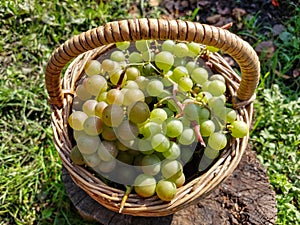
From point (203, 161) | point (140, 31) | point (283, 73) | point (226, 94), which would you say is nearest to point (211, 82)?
point (226, 94)

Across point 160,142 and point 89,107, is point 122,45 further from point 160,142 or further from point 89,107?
point 160,142

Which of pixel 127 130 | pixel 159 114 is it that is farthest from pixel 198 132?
pixel 127 130

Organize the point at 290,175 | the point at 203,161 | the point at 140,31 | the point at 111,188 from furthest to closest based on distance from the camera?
the point at 290,175 → the point at 203,161 → the point at 111,188 → the point at 140,31

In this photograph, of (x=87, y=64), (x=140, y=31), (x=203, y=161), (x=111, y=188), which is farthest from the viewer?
(x=87, y=64)

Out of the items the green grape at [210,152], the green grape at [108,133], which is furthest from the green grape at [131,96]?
the green grape at [210,152]

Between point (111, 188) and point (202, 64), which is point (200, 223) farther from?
point (202, 64)

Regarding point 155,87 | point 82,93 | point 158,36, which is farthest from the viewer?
point 82,93

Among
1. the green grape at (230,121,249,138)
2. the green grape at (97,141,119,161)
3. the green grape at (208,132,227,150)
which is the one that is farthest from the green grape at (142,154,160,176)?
the green grape at (230,121,249,138)

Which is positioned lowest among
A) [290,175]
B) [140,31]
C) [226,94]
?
[290,175]
